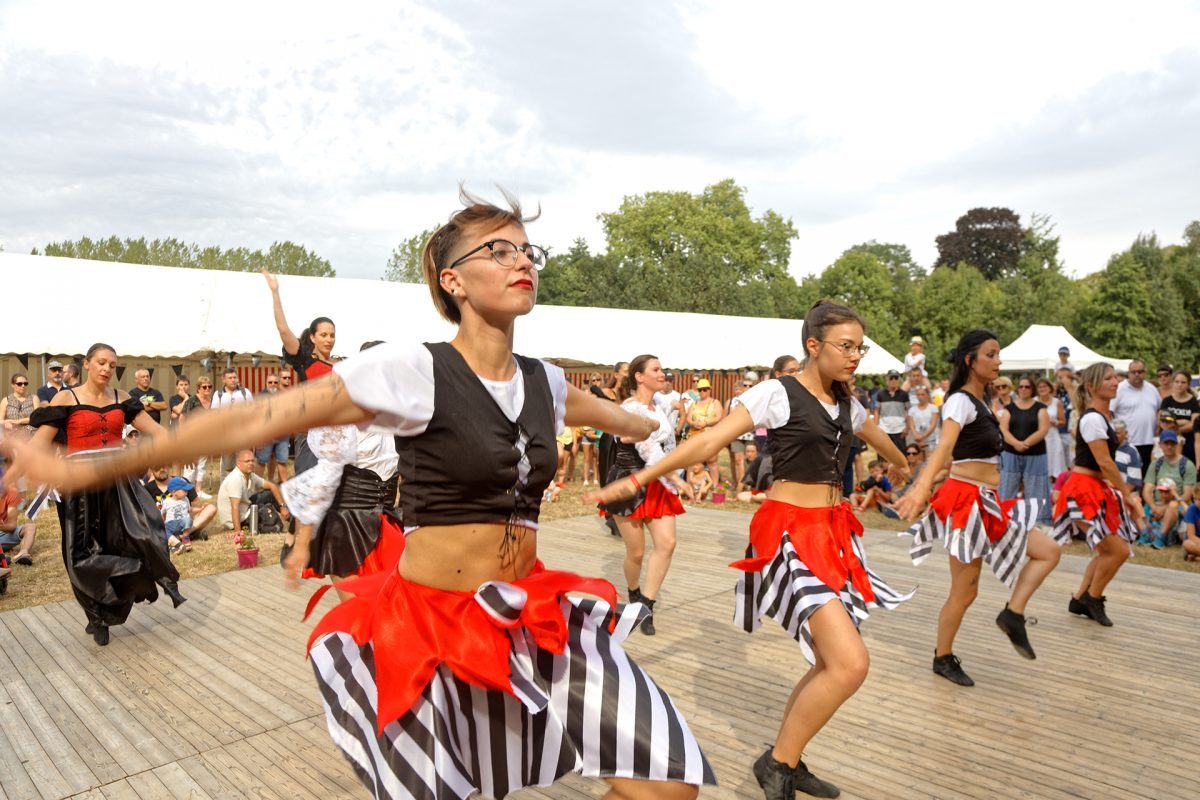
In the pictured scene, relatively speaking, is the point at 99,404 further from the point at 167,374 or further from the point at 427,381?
the point at 167,374

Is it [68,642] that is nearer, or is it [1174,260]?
[68,642]

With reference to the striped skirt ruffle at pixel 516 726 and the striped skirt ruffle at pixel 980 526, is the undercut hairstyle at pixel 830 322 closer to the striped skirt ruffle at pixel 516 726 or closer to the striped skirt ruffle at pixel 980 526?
the striped skirt ruffle at pixel 980 526

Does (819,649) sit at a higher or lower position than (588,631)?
lower

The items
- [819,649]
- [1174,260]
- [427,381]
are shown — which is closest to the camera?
[427,381]

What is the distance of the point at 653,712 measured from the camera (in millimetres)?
2164

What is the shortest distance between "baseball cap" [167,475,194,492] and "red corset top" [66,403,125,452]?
4.62m

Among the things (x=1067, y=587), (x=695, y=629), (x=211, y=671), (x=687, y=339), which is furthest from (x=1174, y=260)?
(x=211, y=671)

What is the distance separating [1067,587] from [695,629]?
392cm

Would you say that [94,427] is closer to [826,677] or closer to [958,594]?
[826,677]

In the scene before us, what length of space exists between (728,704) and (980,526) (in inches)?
75.7

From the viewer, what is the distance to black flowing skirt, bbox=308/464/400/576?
5.01 meters

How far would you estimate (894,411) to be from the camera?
14445mm

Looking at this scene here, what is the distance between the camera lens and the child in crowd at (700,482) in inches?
548

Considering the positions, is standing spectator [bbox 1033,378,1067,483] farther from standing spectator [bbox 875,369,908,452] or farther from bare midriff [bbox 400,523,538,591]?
bare midriff [bbox 400,523,538,591]
